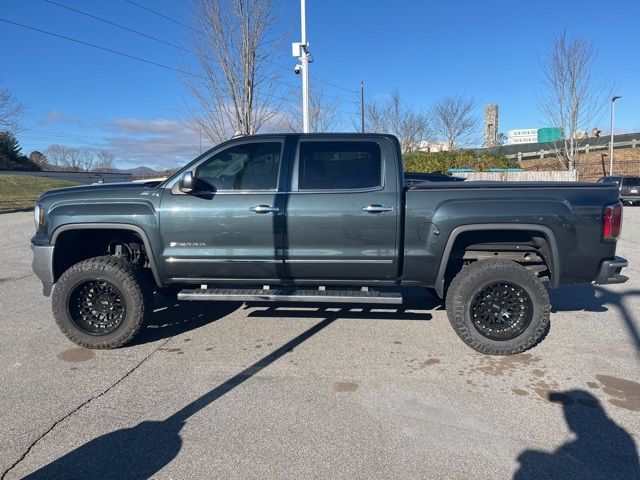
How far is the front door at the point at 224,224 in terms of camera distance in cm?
429

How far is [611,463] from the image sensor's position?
2.61 m

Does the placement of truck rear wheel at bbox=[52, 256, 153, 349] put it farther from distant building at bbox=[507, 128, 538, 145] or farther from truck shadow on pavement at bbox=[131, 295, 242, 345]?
distant building at bbox=[507, 128, 538, 145]

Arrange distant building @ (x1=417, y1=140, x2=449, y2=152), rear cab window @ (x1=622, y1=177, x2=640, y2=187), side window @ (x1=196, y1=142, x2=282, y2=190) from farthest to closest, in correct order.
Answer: distant building @ (x1=417, y1=140, x2=449, y2=152) < rear cab window @ (x1=622, y1=177, x2=640, y2=187) < side window @ (x1=196, y1=142, x2=282, y2=190)

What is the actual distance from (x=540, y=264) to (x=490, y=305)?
30.8 inches

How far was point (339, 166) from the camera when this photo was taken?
445cm

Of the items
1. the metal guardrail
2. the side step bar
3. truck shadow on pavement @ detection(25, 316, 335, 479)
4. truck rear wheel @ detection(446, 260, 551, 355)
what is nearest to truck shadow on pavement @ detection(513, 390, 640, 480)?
truck rear wheel @ detection(446, 260, 551, 355)

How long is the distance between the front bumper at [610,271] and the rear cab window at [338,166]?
2.15 m

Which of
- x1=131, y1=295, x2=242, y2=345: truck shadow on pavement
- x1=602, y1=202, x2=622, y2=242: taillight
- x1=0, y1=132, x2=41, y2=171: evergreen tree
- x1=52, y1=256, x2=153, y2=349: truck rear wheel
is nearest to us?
x1=602, y1=202, x2=622, y2=242: taillight

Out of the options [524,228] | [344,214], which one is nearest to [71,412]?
[344,214]

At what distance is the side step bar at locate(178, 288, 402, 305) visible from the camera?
4199mm

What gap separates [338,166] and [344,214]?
1.81 feet

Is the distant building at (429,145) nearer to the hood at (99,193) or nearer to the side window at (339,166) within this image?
the side window at (339,166)

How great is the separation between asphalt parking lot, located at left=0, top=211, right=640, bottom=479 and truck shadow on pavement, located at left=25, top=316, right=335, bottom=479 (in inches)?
0.5

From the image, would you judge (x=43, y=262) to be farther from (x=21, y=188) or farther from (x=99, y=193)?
(x=21, y=188)
